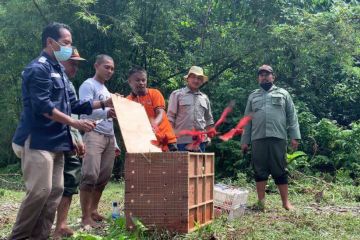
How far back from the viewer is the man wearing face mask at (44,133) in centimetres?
385

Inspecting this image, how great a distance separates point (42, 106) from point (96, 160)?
3.91 ft

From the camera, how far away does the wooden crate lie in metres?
4.29

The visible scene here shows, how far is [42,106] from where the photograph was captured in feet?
12.6

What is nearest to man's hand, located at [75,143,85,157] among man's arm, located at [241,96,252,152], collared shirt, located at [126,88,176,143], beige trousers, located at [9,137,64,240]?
beige trousers, located at [9,137,64,240]

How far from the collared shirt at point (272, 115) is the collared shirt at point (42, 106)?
9.74 feet

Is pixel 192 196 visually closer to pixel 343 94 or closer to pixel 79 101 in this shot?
→ pixel 79 101

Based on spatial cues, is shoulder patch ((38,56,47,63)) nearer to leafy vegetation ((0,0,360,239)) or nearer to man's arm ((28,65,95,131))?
man's arm ((28,65,95,131))

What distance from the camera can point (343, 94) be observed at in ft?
41.3

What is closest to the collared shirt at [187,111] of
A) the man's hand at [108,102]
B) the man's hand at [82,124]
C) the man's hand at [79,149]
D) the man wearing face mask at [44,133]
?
the man's hand at [108,102]

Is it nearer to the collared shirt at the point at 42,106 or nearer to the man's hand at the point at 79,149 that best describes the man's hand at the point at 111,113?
the man's hand at the point at 79,149

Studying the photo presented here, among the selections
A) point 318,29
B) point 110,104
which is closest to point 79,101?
point 110,104

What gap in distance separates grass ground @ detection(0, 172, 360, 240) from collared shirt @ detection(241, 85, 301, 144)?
0.99m

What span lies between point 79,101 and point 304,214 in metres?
2.91

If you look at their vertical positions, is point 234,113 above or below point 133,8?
below
